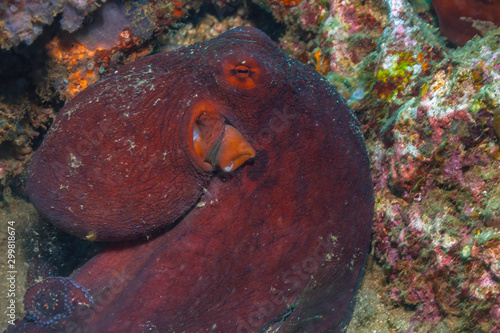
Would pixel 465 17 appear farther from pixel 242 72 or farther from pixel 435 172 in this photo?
pixel 242 72

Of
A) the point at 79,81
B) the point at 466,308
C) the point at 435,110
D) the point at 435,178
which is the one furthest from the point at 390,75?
the point at 79,81

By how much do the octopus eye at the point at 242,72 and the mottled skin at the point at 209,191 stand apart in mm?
12

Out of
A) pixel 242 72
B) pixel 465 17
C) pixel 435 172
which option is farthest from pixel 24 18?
pixel 465 17

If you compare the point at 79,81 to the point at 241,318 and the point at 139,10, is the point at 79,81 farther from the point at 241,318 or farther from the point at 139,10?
the point at 241,318

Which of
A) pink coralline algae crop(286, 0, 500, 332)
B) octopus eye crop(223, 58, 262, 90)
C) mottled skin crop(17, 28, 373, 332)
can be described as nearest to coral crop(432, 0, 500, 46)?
pink coralline algae crop(286, 0, 500, 332)

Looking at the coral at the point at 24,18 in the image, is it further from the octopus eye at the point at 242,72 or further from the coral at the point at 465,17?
the coral at the point at 465,17

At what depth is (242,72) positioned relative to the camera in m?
2.70

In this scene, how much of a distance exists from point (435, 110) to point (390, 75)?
1004mm

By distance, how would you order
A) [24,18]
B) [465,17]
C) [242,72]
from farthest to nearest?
[465,17] → [24,18] → [242,72]

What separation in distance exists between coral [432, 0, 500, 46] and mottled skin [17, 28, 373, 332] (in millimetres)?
2110

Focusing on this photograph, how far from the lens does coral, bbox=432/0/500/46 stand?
11.7ft

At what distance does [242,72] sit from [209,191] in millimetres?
1039

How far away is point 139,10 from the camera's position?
13.0 ft

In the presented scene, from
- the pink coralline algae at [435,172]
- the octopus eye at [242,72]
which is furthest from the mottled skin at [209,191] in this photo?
the pink coralline algae at [435,172]
